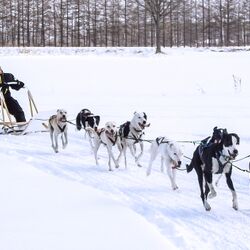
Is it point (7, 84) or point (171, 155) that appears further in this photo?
point (7, 84)

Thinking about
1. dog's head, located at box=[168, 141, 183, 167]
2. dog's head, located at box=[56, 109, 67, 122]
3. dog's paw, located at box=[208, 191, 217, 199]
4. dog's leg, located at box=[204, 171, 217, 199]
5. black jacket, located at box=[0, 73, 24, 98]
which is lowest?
dog's paw, located at box=[208, 191, 217, 199]

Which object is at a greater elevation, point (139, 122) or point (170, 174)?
point (139, 122)

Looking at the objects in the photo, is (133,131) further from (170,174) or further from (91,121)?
(170,174)


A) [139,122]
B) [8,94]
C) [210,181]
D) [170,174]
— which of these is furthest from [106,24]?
[210,181]

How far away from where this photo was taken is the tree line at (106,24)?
31.6m

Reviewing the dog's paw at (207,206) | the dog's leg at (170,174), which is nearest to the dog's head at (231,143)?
the dog's paw at (207,206)

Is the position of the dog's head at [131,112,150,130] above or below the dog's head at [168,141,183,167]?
above

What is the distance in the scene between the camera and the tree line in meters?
31.6

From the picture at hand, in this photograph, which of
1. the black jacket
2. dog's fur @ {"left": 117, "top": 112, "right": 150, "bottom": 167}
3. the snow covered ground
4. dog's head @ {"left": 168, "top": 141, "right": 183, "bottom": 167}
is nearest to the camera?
the snow covered ground

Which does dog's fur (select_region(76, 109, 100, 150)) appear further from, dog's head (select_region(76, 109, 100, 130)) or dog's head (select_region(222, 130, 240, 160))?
dog's head (select_region(222, 130, 240, 160))

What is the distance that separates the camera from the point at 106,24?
31.5 metres

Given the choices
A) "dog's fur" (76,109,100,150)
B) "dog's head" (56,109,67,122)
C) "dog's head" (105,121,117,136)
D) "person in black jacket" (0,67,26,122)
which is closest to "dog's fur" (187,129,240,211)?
"dog's head" (105,121,117,136)

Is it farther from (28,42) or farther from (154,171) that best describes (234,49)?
(154,171)

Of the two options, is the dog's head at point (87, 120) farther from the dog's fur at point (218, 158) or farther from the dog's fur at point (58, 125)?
the dog's fur at point (218, 158)
